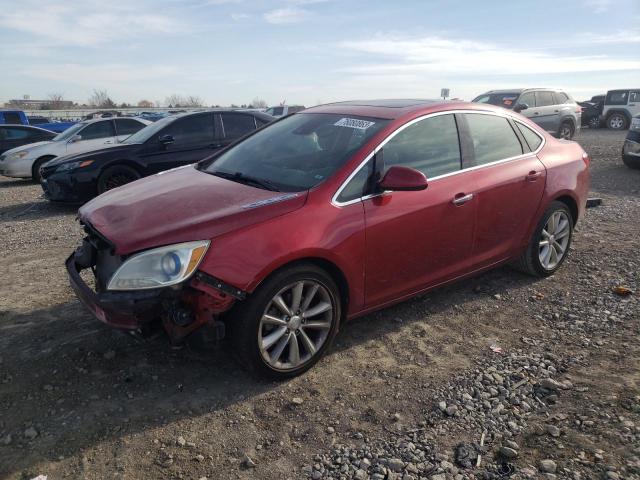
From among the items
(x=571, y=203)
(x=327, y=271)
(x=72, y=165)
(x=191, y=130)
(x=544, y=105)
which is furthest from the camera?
(x=544, y=105)

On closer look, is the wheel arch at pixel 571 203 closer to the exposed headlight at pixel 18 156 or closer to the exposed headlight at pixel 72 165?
the exposed headlight at pixel 72 165

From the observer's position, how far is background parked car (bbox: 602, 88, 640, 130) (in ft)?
75.4

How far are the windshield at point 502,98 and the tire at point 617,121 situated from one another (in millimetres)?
11071

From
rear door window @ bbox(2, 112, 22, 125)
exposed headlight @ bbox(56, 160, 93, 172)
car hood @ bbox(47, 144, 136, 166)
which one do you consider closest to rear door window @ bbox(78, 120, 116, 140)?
car hood @ bbox(47, 144, 136, 166)

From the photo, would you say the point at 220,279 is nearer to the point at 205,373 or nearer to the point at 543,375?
the point at 205,373

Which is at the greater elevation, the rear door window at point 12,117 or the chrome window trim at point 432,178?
the rear door window at point 12,117

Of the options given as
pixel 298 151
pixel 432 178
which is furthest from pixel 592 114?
pixel 298 151

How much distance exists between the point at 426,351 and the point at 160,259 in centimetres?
195

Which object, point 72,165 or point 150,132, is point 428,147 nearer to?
point 150,132

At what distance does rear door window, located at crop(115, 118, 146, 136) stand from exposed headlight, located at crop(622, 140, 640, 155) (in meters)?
11.1

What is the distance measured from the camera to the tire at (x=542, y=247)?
4.64m

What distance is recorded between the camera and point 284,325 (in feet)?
10.1

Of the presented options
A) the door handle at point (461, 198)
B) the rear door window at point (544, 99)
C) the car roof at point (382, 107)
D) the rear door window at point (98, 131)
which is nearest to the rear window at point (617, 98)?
the rear door window at point (544, 99)

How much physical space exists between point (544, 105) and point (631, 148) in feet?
20.0
